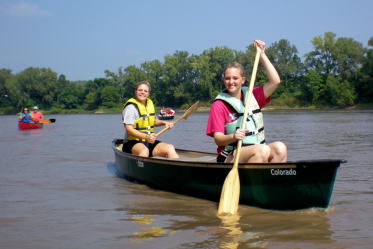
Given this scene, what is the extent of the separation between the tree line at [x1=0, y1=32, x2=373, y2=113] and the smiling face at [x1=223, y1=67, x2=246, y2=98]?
44611 mm

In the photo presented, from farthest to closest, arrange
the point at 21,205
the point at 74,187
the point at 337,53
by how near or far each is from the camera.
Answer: the point at 337,53
the point at 74,187
the point at 21,205

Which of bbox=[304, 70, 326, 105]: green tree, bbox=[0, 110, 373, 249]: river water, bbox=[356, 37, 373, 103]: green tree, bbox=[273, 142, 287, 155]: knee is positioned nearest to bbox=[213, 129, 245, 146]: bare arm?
bbox=[273, 142, 287, 155]: knee

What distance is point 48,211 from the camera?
154 inches

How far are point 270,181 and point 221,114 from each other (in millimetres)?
748

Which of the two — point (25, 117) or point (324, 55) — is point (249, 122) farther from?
point (324, 55)

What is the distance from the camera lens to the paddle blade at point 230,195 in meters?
3.49

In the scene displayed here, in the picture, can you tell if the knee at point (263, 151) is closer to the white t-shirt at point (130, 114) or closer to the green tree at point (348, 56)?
the white t-shirt at point (130, 114)

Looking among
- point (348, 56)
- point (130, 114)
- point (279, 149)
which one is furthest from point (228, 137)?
point (348, 56)

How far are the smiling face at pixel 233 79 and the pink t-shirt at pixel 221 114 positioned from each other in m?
0.16

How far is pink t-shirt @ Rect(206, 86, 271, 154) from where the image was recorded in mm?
3529

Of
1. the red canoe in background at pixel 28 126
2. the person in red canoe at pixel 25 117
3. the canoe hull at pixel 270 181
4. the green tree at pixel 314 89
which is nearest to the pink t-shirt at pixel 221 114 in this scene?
the canoe hull at pixel 270 181

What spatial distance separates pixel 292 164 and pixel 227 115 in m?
0.77

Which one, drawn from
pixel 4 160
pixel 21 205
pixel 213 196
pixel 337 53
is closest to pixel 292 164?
pixel 213 196

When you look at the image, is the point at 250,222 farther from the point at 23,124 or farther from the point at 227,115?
the point at 23,124
